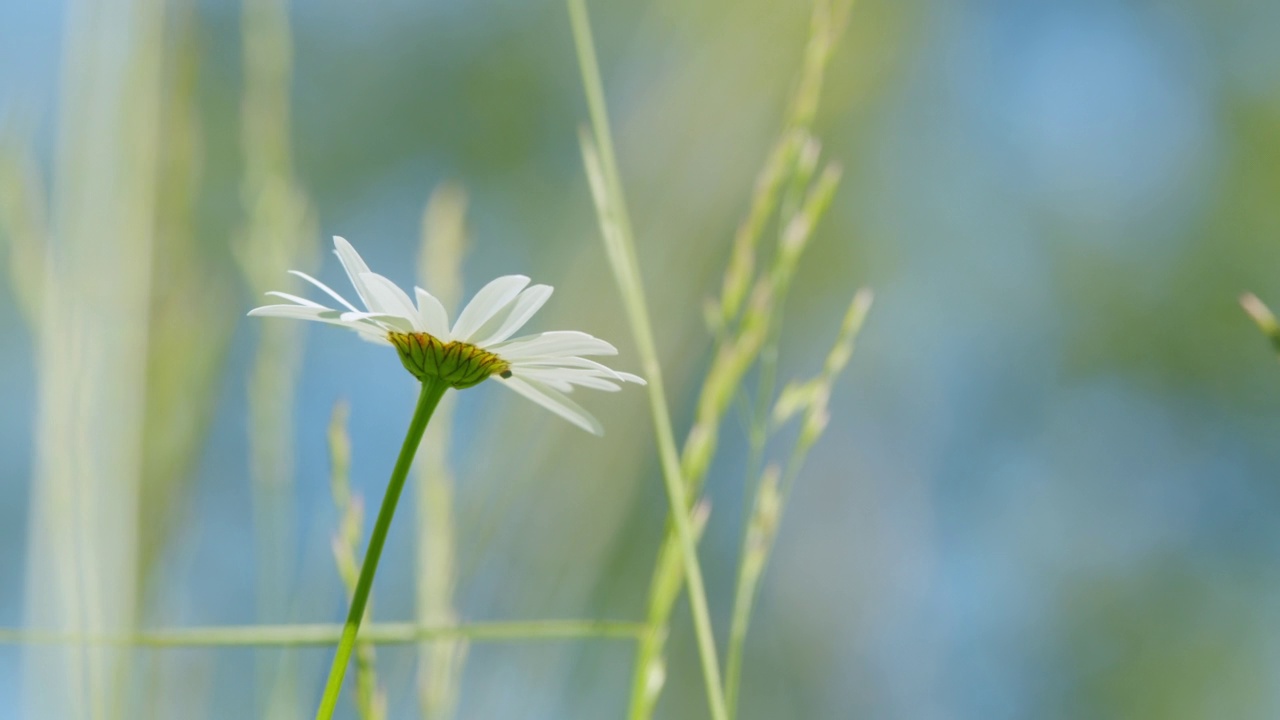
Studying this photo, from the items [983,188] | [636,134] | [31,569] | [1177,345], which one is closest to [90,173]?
[31,569]

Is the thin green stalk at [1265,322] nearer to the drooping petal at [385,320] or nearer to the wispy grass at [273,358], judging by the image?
the drooping petal at [385,320]

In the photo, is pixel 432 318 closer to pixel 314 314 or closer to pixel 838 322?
pixel 314 314

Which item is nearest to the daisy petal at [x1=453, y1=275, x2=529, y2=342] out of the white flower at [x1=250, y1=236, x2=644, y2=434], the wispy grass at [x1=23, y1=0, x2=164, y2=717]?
the white flower at [x1=250, y1=236, x2=644, y2=434]

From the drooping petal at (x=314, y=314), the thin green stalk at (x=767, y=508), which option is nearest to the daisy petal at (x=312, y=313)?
the drooping petal at (x=314, y=314)

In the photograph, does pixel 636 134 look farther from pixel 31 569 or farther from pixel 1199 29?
pixel 1199 29

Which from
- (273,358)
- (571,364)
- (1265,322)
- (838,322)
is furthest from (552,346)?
(838,322)

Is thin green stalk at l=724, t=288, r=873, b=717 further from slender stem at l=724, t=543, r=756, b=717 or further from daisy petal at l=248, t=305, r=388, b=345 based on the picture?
daisy petal at l=248, t=305, r=388, b=345
